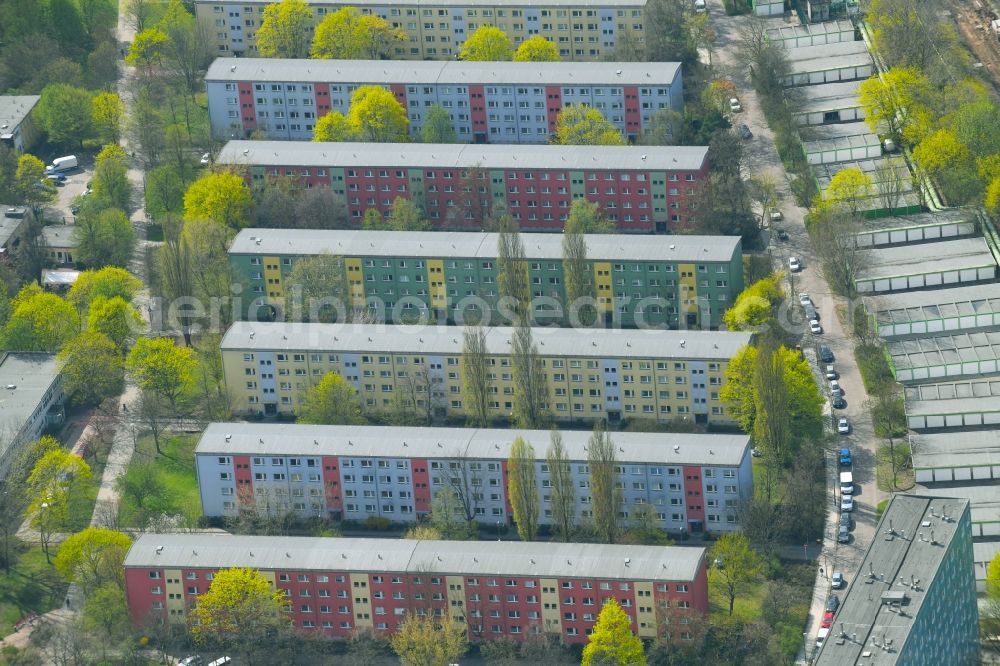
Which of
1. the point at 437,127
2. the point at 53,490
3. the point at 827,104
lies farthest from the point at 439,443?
the point at 827,104

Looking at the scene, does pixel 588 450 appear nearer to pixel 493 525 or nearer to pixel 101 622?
pixel 493 525

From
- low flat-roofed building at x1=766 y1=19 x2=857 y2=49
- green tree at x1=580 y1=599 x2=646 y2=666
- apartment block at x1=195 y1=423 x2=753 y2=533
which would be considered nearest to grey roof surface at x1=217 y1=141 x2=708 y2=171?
low flat-roofed building at x1=766 y1=19 x2=857 y2=49

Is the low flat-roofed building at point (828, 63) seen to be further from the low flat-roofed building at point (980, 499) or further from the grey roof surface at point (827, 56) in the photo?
the low flat-roofed building at point (980, 499)

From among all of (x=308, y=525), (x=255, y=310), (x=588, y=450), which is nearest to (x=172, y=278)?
(x=255, y=310)

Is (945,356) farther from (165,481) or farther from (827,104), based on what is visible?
(165,481)

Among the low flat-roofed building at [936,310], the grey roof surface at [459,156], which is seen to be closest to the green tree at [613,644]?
the low flat-roofed building at [936,310]

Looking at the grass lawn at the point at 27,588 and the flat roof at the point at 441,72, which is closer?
the grass lawn at the point at 27,588
